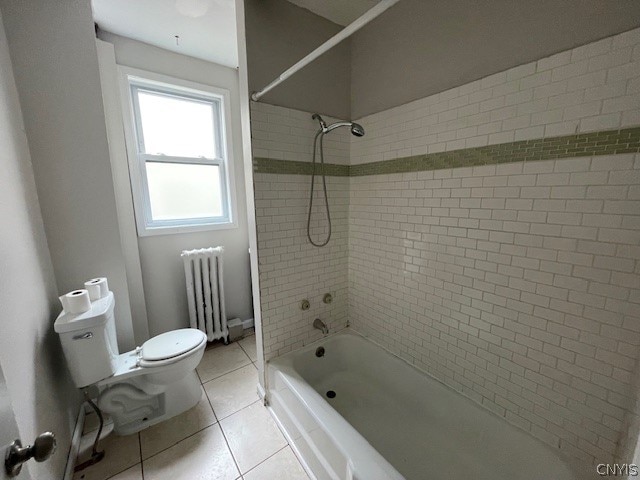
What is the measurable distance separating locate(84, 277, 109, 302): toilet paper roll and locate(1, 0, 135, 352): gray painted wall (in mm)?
168

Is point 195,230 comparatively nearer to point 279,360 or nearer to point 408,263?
point 279,360

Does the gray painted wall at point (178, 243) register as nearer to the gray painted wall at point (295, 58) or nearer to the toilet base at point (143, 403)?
the toilet base at point (143, 403)

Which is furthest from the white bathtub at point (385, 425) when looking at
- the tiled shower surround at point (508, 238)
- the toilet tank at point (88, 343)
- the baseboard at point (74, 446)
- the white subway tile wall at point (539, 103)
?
the white subway tile wall at point (539, 103)

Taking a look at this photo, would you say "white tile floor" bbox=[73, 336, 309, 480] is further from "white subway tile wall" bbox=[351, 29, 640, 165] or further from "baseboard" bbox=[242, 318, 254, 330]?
"white subway tile wall" bbox=[351, 29, 640, 165]

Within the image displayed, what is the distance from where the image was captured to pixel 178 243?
2.14m

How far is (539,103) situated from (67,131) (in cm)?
231

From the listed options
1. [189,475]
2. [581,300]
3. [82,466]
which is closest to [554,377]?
[581,300]

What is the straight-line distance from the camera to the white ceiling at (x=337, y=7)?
147 cm

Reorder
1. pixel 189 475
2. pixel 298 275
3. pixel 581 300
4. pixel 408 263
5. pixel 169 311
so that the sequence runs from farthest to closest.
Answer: pixel 169 311
pixel 298 275
pixel 408 263
pixel 189 475
pixel 581 300

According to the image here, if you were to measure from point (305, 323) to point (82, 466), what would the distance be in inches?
53.4

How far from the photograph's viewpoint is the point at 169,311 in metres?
2.17

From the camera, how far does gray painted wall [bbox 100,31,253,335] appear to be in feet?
6.14

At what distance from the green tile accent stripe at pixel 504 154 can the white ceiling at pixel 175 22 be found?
1002 millimetres

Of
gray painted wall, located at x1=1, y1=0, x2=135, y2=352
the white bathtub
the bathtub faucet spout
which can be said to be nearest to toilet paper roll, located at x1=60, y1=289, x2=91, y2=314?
gray painted wall, located at x1=1, y1=0, x2=135, y2=352
